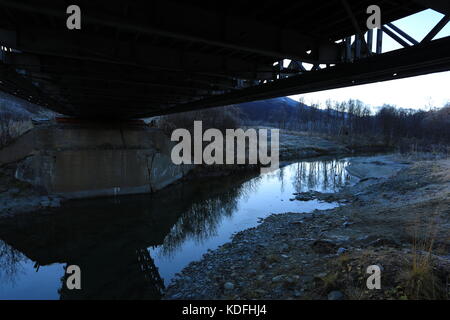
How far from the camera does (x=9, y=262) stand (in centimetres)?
891

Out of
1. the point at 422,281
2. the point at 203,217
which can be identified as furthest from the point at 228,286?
the point at 203,217

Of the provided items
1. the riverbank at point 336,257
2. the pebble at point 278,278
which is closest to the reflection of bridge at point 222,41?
the riverbank at point 336,257

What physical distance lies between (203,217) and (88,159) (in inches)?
361

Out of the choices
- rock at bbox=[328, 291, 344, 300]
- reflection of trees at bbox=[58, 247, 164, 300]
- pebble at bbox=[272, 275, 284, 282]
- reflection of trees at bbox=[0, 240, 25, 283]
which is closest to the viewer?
rock at bbox=[328, 291, 344, 300]

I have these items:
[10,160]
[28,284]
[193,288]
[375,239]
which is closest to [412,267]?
[375,239]

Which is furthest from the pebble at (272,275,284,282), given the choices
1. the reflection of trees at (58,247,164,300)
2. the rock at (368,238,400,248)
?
the reflection of trees at (58,247,164,300)

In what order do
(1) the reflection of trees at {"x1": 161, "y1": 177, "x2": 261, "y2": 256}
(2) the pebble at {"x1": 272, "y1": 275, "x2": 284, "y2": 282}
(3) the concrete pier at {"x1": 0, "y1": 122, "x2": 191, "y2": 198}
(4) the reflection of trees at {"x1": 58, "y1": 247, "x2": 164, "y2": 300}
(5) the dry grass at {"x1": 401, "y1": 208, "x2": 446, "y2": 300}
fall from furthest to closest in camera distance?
(3) the concrete pier at {"x1": 0, "y1": 122, "x2": 191, "y2": 198}
(1) the reflection of trees at {"x1": 161, "y1": 177, "x2": 261, "y2": 256}
(4) the reflection of trees at {"x1": 58, "y1": 247, "x2": 164, "y2": 300}
(2) the pebble at {"x1": 272, "y1": 275, "x2": 284, "y2": 282}
(5) the dry grass at {"x1": 401, "y1": 208, "x2": 446, "y2": 300}

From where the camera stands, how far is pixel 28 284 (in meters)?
7.73

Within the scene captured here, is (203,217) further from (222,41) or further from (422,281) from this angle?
(422,281)

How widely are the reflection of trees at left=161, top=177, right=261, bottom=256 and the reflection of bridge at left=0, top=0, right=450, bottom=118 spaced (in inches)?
262

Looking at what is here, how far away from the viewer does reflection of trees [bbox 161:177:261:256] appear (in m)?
10.8

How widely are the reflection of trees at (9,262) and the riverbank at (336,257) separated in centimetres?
582

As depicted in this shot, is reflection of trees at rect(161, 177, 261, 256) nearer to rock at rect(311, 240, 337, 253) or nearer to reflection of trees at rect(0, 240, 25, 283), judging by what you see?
reflection of trees at rect(0, 240, 25, 283)
